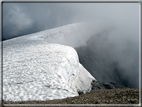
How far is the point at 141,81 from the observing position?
11.4 ft

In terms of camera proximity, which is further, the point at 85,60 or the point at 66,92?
the point at 85,60

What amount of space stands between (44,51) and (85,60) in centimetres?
880

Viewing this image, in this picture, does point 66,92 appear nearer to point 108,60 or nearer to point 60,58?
point 60,58

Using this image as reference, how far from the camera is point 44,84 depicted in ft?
16.5

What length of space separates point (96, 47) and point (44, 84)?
13.6m

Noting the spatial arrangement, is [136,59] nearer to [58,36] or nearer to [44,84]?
[58,36]

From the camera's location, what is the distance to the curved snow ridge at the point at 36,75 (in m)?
4.46

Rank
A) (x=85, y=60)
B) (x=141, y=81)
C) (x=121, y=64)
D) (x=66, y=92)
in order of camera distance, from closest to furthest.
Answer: (x=141, y=81) → (x=66, y=92) → (x=85, y=60) → (x=121, y=64)

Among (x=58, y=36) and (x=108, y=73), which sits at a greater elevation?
(x=58, y=36)

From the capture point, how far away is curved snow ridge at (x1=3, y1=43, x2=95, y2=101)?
4.46 metres

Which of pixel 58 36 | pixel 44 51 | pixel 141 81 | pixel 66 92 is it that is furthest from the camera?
pixel 58 36

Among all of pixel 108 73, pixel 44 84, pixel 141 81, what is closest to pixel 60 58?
pixel 44 84

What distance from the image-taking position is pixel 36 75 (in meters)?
5.52

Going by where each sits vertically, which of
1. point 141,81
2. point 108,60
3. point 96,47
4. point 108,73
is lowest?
point 108,73
